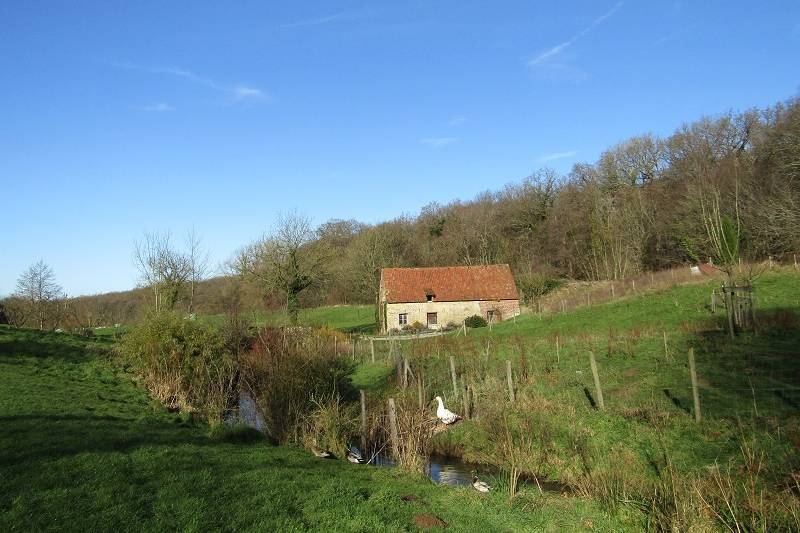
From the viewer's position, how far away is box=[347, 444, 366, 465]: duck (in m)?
13.2

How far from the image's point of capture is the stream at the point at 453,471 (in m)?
12.1

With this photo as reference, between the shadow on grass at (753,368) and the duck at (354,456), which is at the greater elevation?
the shadow on grass at (753,368)

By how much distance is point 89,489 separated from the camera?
7973 millimetres

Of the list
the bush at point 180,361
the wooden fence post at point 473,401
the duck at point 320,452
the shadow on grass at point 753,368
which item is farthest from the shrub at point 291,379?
the shadow on grass at point 753,368

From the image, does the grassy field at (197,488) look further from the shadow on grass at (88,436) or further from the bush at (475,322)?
the bush at (475,322)

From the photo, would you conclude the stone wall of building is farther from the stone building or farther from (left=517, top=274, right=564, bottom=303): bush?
(left=517, top=274, right=564, bottom=303): bush

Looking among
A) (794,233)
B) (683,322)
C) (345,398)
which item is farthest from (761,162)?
(345,398)

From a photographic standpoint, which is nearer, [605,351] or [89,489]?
[89,489]

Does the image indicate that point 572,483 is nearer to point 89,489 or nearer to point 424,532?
point 424,532

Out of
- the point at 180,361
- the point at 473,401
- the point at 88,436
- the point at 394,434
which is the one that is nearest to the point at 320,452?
the point at 394,434

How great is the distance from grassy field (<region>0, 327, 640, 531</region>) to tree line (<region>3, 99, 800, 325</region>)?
58.8 ft

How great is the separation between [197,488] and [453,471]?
7.25 m

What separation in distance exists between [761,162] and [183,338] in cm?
4851

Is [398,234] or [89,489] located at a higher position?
[398,234]
